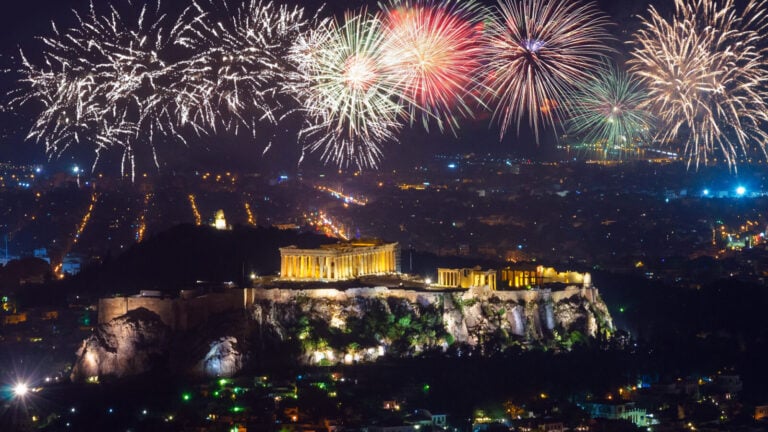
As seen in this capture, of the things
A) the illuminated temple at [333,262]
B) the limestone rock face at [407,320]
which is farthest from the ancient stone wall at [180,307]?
the illuminated temple at [333,262]

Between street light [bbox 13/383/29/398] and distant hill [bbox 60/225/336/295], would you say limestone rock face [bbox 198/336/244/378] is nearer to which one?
street light [bbox 13/383/29/398]

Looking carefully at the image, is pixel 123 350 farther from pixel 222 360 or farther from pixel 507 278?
pixel 507 278

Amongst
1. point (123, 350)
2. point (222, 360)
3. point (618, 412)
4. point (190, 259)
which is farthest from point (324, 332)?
point (190, 259)

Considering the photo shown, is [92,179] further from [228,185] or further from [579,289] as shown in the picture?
[579,289]

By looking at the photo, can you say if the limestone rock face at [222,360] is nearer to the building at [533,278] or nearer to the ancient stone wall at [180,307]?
the ancient stone wall at [180,307]

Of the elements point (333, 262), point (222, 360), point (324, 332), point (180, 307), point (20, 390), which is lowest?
point (20, 390)

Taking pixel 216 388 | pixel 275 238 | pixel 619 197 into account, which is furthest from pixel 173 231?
pixel 619 197
